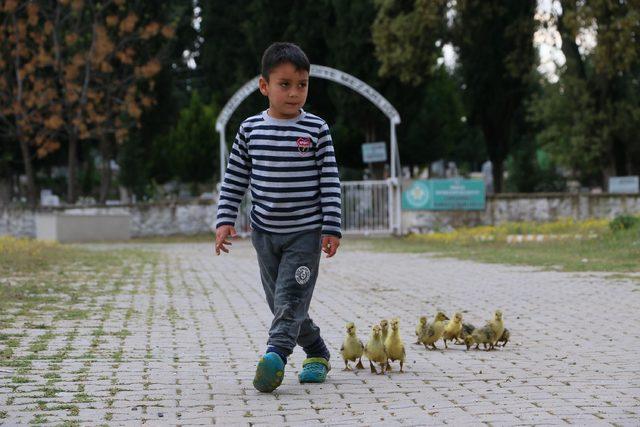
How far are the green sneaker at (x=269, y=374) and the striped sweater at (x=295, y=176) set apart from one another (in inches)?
30.5

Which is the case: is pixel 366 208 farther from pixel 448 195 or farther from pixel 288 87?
pixel 288 87

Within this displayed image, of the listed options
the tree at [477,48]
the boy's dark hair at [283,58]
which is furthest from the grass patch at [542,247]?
the boy's dark hair at [283,58]

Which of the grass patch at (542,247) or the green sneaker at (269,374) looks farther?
the grass patch at (542,247)

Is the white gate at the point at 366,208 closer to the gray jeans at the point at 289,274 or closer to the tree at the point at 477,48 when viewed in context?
the tree at the point at 477,48

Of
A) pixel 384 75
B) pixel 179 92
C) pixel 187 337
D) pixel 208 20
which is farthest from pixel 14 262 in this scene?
pixel 179 92

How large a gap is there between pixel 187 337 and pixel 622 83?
104 feet

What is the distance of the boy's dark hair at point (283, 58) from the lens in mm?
6352

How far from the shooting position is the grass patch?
1794 centimetres

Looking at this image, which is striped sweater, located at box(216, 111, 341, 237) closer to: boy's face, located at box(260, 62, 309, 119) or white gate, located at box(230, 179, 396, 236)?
boy's face, located at box(260, 62, 309, 119)

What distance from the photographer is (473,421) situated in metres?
5.33

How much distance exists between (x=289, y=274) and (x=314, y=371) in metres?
0.60

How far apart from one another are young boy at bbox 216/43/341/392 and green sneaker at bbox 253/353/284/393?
0.49 feet

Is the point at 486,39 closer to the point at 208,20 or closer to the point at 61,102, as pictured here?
the point at 208,20

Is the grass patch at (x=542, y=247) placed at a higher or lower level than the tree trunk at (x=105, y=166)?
lower
